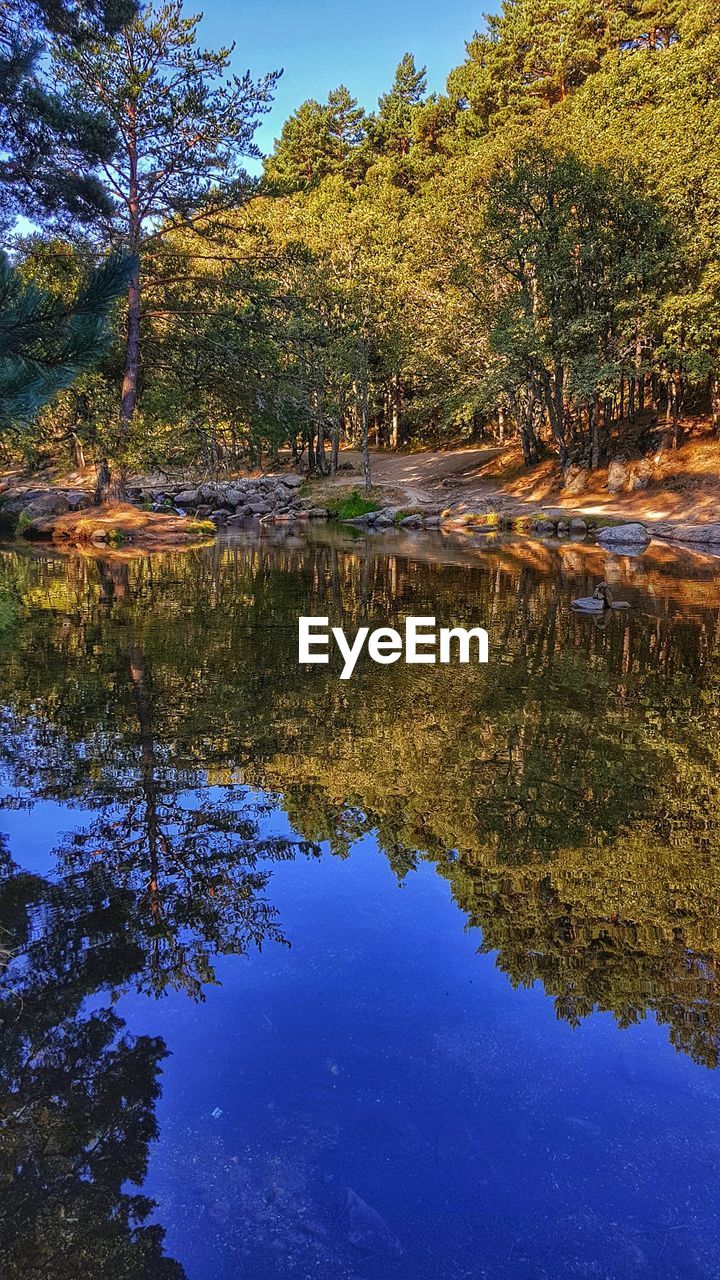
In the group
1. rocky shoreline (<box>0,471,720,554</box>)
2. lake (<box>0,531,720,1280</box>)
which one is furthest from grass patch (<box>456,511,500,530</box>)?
lake (<box>0,531,720,1280</box>)

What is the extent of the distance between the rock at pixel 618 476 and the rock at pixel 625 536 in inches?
351

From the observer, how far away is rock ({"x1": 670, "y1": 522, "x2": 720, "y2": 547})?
94.5 ft

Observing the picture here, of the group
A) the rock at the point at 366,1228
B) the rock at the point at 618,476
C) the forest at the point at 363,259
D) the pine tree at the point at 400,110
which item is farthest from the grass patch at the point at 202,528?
the pine tree at the point at 400,110

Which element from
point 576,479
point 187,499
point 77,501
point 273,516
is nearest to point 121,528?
point 77,501

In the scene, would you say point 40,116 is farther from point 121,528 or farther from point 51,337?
point 121,528

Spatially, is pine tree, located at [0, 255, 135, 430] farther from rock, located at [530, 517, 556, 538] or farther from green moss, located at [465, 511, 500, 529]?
green moss, located at [465, 511, 500, 529]

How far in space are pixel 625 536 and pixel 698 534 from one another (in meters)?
2.89

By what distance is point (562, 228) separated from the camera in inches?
1449

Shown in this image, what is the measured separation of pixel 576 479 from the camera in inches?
1586

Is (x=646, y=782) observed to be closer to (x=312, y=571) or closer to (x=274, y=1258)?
(x=274, y=1258)

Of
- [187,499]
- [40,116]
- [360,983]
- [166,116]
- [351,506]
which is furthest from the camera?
[187,499]

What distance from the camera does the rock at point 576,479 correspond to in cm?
3997

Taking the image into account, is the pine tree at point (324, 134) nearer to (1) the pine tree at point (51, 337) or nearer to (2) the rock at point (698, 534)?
(2) the rock at point (698, 534)

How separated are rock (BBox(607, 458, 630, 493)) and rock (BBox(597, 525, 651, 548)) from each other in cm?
892
